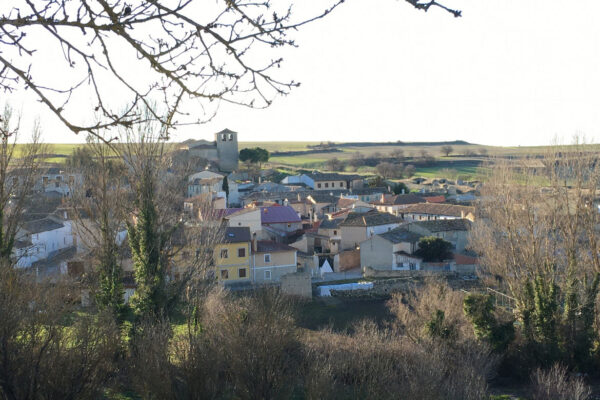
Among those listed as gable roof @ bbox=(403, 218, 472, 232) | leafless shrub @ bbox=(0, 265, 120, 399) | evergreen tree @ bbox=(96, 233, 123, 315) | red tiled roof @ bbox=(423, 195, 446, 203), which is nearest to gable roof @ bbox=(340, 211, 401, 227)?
gable roof @ bbox=(403, 218, 472, 232)

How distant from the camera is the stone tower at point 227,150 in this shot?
61125 mm

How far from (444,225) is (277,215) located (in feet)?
32.7

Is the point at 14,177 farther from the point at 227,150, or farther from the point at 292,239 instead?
the point at 227,150

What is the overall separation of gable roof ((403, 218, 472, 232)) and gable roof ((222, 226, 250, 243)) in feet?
31.3

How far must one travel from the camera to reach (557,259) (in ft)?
48.9

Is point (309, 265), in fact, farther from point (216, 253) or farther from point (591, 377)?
point (591, 377)

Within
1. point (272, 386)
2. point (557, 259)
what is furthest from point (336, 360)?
point (557, 259)

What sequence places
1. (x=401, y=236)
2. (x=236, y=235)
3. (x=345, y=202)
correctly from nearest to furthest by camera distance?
(x=236, y=235), (x=401, y=236), (x=345, y=202)

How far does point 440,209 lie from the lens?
33.6m

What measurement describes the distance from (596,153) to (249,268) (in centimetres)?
1343

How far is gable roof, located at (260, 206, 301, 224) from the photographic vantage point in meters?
31.8

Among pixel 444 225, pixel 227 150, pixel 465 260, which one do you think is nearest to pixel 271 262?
pixel 465 260

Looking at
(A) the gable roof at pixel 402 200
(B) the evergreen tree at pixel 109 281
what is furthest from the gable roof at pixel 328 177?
(B) the evergreen tree at pixel 109 281

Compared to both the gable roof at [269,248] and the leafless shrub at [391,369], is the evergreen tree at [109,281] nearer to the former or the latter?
the leafless shrub at [391,369]
